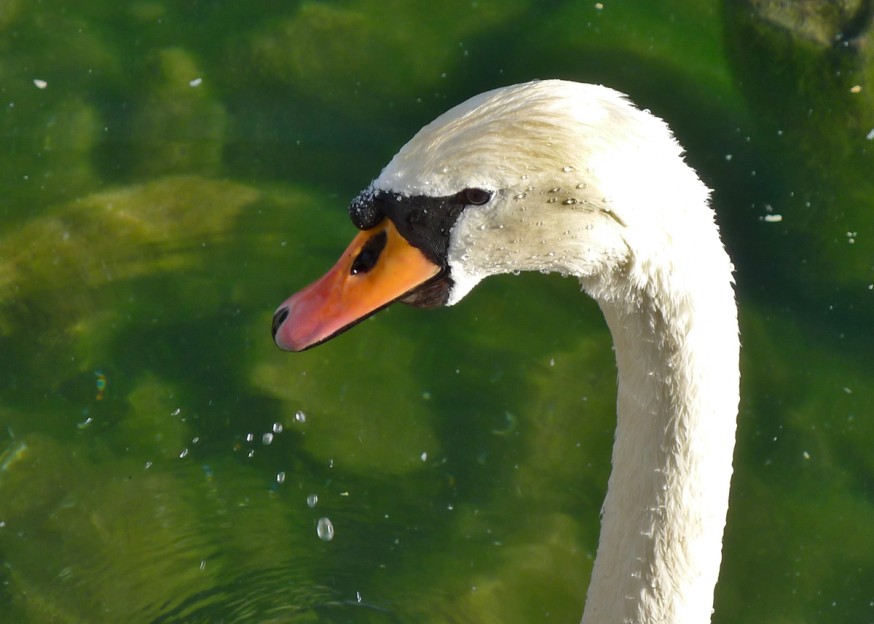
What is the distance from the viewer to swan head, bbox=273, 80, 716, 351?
2.79 m

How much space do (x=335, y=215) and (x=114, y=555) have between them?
181 centimetres

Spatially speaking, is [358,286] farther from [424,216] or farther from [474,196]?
[474,196]

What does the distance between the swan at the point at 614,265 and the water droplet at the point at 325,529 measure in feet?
5.26

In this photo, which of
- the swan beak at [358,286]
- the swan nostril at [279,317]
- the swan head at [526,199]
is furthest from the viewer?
the swan nostril at [279,317]

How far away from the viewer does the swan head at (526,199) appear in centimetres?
279

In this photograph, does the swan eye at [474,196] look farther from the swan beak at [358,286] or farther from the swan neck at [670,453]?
the swan neck at [670,453]

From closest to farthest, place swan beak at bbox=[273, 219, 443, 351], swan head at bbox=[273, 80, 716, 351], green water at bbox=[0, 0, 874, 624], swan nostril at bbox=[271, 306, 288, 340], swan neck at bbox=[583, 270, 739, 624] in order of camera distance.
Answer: swan head at bbox=[273, 80, 716, 351]
swan neck at bbox=[583, 270, 739, 624]
swan beak at bbox=[273, 219, 443, 351]
swan nostril at bbox=[271, 306, 288, 340]
green water at bbox=[0, 0, 874, 624]

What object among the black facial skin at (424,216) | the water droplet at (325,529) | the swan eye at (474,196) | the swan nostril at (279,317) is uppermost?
the swan eye at (474,196)

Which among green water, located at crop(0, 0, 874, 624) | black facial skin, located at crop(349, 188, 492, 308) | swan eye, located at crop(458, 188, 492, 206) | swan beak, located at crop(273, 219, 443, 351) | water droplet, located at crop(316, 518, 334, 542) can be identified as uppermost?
swan eye, located at crop(458, 188, 492, 206)

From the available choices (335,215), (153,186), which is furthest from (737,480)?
(153,186)

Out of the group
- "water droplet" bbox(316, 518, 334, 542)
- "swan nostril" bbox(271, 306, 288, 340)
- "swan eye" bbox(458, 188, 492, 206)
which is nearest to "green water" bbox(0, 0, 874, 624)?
"water droplet" bbox(316, 518, 334, 542)

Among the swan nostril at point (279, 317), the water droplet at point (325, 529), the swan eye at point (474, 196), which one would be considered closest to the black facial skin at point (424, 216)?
the swan eye at point (474, 196)

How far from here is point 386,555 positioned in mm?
4812

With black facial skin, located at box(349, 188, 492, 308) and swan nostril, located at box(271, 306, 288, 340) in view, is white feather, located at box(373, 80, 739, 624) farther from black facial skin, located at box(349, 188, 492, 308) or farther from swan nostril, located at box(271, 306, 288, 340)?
swan nostril, located at box(271, 306, 288, 340)
